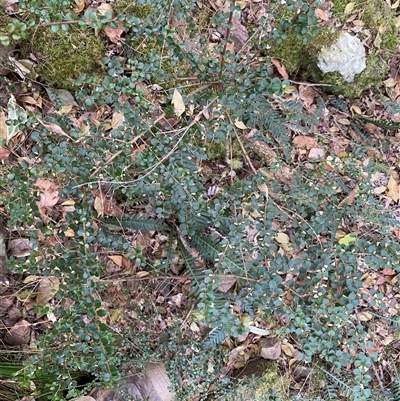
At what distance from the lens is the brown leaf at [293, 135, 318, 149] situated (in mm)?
2680

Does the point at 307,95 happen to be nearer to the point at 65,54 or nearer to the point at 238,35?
the point at 238,35

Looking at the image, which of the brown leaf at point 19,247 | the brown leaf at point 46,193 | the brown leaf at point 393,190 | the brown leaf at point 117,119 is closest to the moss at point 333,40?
the brown leaf at point 393,190

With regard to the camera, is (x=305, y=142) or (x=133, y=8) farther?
(x=305, y=142)

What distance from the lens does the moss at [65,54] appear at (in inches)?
86.7

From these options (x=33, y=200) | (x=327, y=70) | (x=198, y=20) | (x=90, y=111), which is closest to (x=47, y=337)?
(x=33, y=200)

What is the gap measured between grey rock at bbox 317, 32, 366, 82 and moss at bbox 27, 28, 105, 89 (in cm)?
134

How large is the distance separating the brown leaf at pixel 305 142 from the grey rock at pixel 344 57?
0.43m

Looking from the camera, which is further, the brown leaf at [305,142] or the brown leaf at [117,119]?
the brown leaf at [305,142]

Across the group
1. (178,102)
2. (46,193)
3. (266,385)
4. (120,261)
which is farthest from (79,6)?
(266,385)

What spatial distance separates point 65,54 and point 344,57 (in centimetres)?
165

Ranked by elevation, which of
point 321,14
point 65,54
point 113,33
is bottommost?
point 65,54

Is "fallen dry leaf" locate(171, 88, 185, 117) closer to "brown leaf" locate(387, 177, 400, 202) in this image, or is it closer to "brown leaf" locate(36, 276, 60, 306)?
"brown leaf" locate(36, 276, 60, 306)

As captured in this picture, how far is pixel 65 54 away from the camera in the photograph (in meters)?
2.23

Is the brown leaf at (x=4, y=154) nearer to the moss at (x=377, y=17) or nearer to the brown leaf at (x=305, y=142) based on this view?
the brown leaf at (x=305, y=142)
